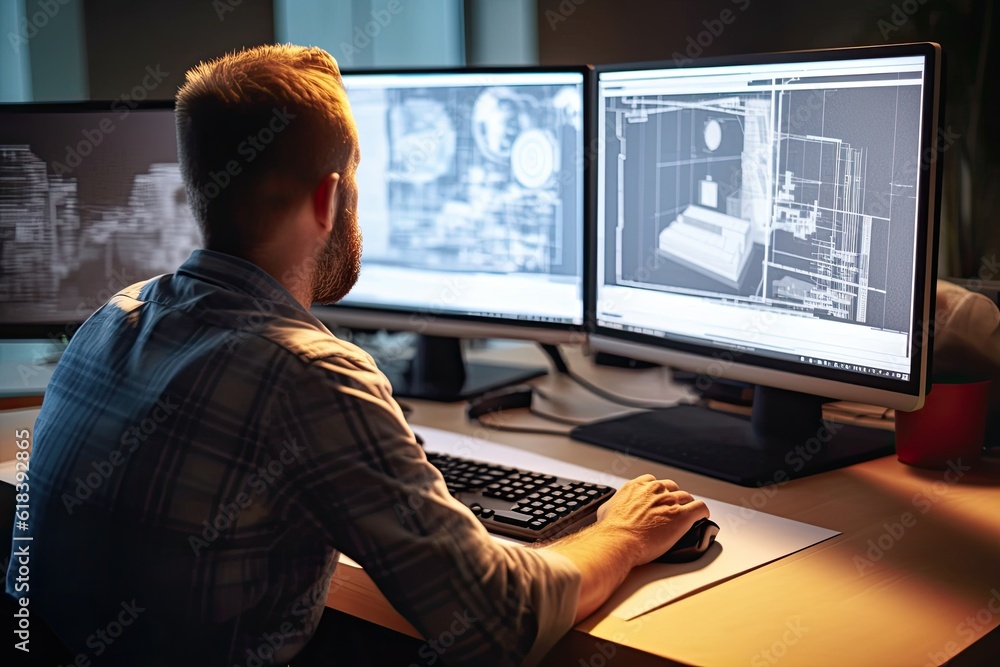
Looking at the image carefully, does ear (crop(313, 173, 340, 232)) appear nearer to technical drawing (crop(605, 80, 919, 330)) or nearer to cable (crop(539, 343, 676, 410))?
technical drawing (crop(605, 80, 919, 330))

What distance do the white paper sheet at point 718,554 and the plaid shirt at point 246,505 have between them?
10 cm

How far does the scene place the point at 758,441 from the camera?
4.66 ft

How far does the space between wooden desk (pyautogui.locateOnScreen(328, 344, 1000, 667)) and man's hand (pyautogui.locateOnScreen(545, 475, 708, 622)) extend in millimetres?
39

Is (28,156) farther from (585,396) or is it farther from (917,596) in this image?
(917,596)

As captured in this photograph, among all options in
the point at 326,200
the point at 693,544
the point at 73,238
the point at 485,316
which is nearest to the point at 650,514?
the point at 693,544

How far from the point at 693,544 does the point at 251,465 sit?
478 mm

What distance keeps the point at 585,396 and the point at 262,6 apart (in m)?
1.21

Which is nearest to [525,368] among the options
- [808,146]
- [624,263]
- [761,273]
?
[624,263]

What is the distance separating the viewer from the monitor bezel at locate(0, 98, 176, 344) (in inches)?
58.6

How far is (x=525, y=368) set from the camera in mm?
1935

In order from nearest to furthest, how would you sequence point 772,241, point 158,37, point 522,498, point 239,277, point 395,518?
point 395,518 → point 239,277 → point 522,498 → point 772,241 → point 158,37

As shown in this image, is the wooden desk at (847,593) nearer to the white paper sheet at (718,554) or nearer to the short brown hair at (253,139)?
the white paper sheet at (718,554)

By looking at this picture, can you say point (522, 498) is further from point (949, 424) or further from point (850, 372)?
point (949, 424)

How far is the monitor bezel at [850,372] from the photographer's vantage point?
1.11 metres
